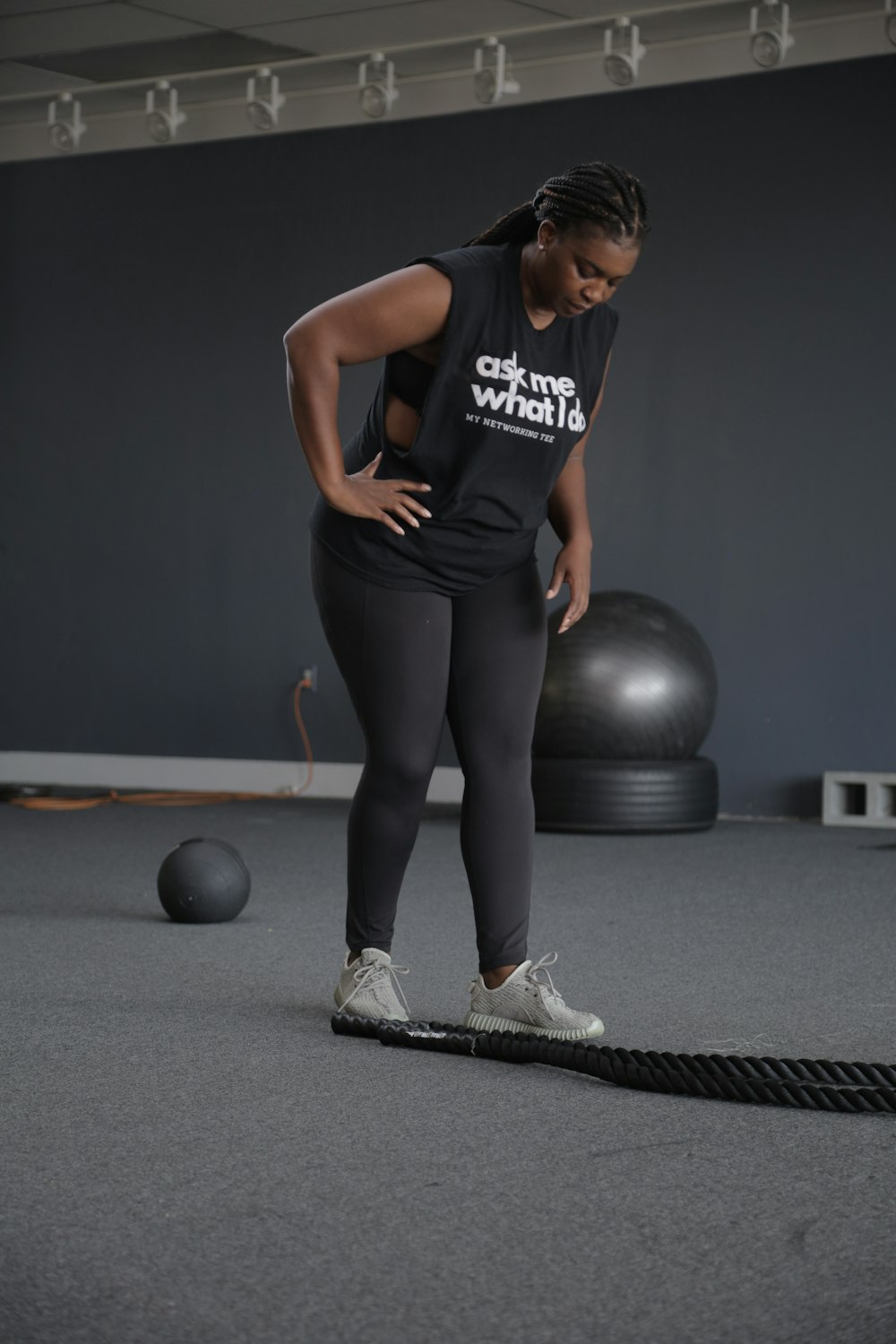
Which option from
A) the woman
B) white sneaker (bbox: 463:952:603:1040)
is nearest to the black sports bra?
the woman

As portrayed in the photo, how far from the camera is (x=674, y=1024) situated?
2273mm

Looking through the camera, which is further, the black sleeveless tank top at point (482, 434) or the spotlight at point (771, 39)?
the spotlight at point (771, 39)

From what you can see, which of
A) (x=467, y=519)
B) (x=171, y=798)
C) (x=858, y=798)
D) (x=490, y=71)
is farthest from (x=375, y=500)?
(x=171, y=798)

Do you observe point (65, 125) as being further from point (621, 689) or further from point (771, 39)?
point (621, 689)

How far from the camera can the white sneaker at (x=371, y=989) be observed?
7.30 ft

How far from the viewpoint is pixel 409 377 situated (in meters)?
2.12

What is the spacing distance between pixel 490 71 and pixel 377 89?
50cm

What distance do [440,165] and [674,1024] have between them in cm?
465

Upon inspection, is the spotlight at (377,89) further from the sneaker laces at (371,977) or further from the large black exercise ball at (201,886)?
the sneaker laces at (371,977)

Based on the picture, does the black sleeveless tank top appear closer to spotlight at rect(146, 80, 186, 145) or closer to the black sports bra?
the black sports bra

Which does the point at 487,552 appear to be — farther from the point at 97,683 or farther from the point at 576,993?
the point at 97,683

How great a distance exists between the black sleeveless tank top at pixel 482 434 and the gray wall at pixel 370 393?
11.6 ft

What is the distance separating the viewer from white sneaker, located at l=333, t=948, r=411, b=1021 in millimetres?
2227

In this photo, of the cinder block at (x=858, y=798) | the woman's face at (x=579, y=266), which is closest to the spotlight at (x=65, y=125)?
the cinder block at (x=858, y=798)
